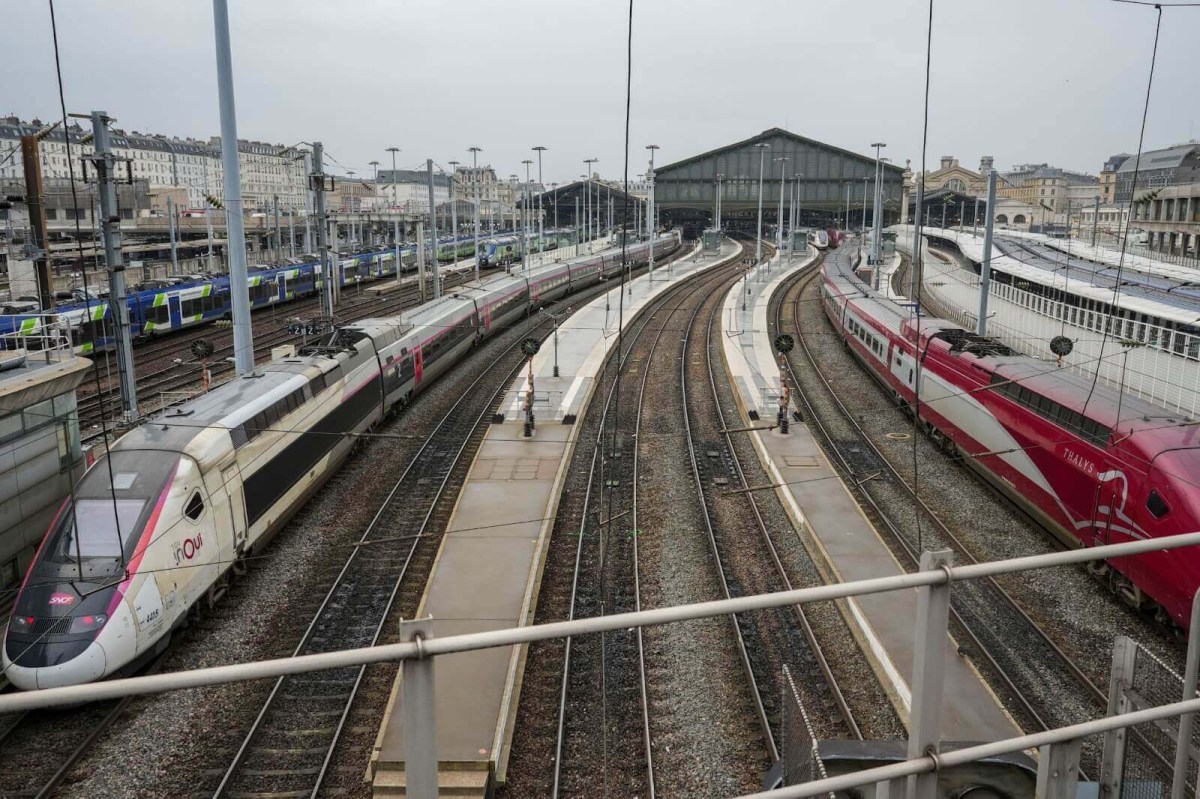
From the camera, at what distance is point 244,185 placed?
11412 cm

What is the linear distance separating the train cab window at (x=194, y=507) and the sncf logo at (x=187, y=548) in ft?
0.83

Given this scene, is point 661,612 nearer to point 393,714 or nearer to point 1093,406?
point 393,714

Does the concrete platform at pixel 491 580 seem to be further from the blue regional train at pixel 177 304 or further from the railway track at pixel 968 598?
the blue regional train at pixel 177 304

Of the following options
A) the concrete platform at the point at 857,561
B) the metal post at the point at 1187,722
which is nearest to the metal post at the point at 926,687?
the metal post at the point at 1187,722

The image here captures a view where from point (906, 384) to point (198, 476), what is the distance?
1697 cm

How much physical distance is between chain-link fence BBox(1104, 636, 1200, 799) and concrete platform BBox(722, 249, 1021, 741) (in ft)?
5.40

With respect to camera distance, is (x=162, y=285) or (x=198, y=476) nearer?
(x=198, y=476)

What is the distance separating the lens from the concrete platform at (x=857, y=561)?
9.57 metres

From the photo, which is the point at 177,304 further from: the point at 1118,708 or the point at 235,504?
the point at 1118,708

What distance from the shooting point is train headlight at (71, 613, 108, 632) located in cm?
948

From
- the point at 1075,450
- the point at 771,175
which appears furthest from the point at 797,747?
the point at 771,175

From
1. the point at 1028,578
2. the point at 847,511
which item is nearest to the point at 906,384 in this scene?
the point at 847,511

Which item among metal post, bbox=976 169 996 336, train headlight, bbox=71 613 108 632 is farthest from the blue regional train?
metal post, bbox=976 169 996 336

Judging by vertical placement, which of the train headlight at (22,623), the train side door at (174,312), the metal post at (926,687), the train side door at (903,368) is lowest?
the train headlight at (22,623)
